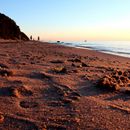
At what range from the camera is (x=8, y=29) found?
36469 mm

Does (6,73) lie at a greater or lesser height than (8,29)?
lesser

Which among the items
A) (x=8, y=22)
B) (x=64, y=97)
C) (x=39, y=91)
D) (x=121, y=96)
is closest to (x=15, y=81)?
(x=39, y=91)

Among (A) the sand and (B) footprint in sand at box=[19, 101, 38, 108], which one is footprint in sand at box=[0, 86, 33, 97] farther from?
(B) footprint in sand at box=[19, 101, 38, 108]

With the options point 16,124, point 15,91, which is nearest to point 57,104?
point 15,91

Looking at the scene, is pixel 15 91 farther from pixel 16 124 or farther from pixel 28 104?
pixel 16 124

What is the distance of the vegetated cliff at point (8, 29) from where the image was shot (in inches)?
1390

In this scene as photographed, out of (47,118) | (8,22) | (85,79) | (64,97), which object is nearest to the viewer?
(47,118)

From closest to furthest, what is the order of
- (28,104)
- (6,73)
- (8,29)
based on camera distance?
1. (28,104)
2. (6,73)
3. (8,29)

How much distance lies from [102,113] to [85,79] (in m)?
1.79

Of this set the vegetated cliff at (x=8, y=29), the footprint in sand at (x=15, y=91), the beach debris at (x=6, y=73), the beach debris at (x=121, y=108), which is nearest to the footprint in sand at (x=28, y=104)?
the footprint in sand at (x=15, y=91)

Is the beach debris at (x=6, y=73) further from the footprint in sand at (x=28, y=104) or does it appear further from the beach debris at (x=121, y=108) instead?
the beach debris at (x=121, y=108)

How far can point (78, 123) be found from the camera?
126 inches

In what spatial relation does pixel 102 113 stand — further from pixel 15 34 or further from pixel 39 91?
pixel 15 34

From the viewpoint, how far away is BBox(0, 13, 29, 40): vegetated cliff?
3531cm
